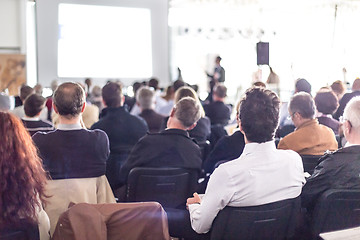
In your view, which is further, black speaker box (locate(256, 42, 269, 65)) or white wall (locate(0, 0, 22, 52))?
white wall (locate(0, 0, 22, 52))

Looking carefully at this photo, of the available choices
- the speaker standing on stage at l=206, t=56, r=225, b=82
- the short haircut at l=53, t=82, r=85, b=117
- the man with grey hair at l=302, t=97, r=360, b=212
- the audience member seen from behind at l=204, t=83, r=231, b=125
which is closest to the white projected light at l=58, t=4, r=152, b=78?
the speaker standing on stage at l=206, t=56, r=225, b=82

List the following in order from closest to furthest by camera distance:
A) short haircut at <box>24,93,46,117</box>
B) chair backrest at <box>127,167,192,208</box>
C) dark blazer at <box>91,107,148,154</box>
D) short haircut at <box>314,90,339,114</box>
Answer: chair backrest at <box>127,167,192,208</box>, short haircut at <box>314,90,339,114</box>, dark blazer at <box>91,107,148,154</box>, short haircut at <box>24,93,46,117</box>

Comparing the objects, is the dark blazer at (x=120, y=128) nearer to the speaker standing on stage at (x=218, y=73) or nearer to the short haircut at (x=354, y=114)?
the short haircut at (x=354, y=114)

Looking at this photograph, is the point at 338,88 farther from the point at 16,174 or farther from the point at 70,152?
the point at 16,174

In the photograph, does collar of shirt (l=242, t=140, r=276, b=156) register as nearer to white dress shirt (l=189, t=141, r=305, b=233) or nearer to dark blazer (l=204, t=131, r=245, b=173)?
white dress shirt (l=189, t=141, r=305, b=233)

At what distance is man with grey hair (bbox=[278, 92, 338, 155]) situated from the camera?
309 cm

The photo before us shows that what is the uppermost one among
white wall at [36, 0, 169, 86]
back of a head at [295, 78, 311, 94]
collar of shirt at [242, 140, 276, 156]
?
white wall at [36, 0, 169, 86]

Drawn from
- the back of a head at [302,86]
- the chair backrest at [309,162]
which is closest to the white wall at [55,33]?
the back of a head at [302,86]

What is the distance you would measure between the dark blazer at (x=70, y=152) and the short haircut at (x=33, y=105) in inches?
64.5

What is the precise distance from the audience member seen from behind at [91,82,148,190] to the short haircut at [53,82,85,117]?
1.30 metres

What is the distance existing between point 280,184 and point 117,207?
2.71ft

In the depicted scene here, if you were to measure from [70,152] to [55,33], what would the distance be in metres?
5.71

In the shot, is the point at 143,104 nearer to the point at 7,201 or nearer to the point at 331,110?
the point at 331,110

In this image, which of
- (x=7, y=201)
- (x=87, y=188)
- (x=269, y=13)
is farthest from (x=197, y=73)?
(x=7, y=201)
